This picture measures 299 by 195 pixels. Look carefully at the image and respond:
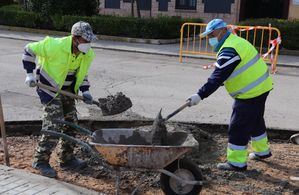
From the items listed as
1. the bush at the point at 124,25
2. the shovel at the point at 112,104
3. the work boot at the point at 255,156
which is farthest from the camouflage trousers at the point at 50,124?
the bush at the point at 124,25

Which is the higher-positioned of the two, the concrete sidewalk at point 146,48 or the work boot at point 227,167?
the concrete sidewalk at point 146,48

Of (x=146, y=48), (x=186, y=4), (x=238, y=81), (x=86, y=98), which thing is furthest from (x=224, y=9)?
(x=86, y=98)

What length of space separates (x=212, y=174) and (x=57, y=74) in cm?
195

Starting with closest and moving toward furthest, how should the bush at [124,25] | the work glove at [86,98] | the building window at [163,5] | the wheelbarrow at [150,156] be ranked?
the wheelbarrow at [150,156] < the work glove at [86,98] < the bush at [124,25] < the building window at [163,5]

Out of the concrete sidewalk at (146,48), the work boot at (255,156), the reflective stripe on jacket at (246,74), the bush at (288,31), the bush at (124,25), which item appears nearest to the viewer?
the reflective stripe on jacket at (246,74)

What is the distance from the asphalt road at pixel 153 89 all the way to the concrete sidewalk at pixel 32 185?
7.29 feet

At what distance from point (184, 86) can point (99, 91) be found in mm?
1902

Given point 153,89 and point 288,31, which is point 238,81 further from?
point 288,31

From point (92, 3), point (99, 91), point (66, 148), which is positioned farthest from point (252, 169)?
point (92, 3)

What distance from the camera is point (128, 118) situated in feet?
21.5

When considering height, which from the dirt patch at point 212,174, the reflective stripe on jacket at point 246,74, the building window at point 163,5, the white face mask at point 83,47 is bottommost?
the dirt patch at point 212,174

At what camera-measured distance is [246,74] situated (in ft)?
15.6

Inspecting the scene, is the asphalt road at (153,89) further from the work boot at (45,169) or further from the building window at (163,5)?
the building window at (163,5)

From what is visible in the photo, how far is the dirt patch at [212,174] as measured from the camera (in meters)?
4.53
